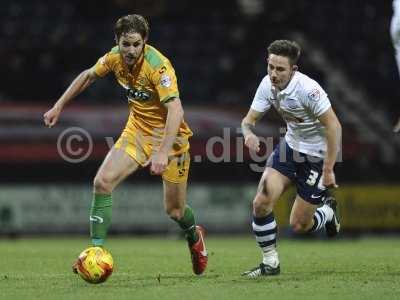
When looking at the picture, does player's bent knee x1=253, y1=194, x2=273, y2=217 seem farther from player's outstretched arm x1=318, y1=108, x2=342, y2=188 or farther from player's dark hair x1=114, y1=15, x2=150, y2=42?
player's dark hair x1=114, y1=15, x2=150, y2=42

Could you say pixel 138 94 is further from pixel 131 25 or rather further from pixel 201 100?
pixel 201 100

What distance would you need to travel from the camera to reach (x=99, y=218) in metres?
8.54

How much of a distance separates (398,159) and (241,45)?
4723mm

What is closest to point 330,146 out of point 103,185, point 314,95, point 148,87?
point 314,95

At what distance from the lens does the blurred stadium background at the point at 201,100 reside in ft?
63.9

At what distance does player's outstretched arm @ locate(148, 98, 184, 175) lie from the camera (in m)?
8.12

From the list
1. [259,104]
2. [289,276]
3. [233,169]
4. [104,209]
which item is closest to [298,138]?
[259,104]

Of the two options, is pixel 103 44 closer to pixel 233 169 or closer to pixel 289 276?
pixel 233 169

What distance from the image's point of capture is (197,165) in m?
19.8

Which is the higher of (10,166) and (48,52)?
(48,52)

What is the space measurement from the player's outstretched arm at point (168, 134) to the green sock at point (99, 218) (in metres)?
0.56

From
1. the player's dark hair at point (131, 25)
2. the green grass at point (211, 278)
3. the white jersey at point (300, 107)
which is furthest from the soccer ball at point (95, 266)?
the white jersey at point (300, 107)

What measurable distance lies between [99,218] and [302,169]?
224 cm

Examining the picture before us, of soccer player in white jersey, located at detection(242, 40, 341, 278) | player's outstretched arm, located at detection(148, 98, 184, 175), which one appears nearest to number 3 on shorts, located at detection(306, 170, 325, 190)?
soccer player in white jersey, located at detection(242, 40, 341, 278)
